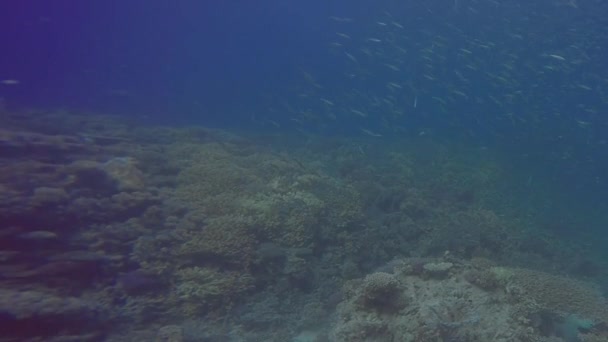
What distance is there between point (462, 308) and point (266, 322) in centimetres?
387

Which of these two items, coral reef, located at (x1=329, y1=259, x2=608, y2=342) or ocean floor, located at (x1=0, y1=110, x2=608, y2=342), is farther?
ocean floor, located at (x1=0, y1=110, x2=608, y2=342)

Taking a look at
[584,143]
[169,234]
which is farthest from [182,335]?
[584,143]

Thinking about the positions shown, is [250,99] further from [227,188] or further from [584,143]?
[227,188]

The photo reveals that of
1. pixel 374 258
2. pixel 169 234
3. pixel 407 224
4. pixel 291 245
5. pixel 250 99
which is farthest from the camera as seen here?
pixel 250 99

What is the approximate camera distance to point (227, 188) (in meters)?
11.9

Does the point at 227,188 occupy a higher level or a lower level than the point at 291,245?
higher

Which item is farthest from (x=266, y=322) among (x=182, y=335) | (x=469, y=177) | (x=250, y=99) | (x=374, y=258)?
(x=250, y=99)

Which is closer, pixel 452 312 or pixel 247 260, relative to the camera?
pixel 452 312

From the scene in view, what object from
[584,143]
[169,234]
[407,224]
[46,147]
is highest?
[46,147]

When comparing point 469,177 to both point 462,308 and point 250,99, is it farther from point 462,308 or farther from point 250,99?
point 250,99

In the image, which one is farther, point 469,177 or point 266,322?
point 469,177

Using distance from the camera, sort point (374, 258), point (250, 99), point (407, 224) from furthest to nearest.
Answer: point (250, 99) → point (407, 224) → point (374, 258)

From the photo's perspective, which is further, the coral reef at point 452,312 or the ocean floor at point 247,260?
the ocean floor at point 247,260

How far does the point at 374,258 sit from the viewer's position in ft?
35.6
